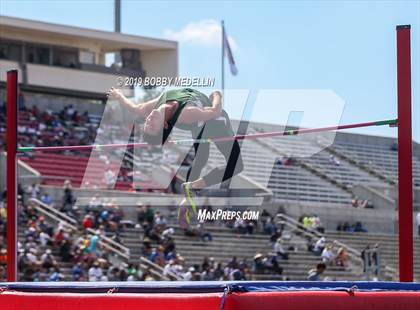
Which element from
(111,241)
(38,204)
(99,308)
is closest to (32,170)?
(38,204)

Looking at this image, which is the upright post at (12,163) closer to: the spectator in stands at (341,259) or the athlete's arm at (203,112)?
the athlete's arm at (203,112)

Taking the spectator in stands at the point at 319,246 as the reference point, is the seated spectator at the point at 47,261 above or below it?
below

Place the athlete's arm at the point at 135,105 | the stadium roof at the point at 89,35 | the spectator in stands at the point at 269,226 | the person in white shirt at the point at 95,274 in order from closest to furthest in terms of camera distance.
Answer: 1. the athlete's arm at the point at 135,105
2. the person in white shirt at the point at 95,274
3. the spectator in stands at the point at 269,226
4. the stadium roof at the point at 89,35

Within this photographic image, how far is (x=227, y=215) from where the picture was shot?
9.55 m

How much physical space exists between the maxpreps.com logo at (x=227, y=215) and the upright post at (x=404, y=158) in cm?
228

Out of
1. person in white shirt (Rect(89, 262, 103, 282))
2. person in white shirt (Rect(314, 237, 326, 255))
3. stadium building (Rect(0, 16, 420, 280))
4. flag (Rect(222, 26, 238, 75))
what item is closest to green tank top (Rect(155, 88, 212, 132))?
stadium building (Rect(0, 16, 420, 280))

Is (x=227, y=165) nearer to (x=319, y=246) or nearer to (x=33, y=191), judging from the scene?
(x=319, y=246)

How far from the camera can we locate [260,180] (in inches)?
648

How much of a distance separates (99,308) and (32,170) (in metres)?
15.4

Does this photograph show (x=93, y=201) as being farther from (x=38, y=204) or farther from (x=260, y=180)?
(x=260, y=180)

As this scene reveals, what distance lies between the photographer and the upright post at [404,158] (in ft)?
23.8

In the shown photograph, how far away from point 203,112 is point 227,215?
1.02m

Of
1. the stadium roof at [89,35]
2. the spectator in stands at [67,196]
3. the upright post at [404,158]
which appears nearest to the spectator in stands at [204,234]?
the spectator in stands at [67,196]

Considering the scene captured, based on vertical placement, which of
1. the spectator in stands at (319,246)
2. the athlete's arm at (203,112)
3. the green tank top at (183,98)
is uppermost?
the spectator in stands at (319,246)
